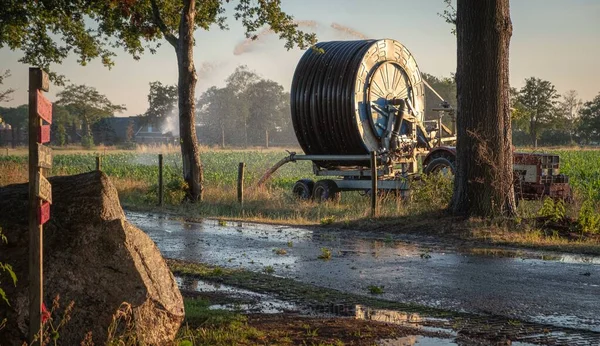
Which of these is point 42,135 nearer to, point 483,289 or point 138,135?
point 483,289

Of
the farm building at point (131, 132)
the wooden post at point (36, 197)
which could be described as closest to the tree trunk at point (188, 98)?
the wooden post at point (36, 197)

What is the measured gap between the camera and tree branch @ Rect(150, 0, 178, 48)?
28.0 m

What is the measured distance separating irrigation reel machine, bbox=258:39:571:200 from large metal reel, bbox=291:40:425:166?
1.1 inches

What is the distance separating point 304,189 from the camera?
2678cm

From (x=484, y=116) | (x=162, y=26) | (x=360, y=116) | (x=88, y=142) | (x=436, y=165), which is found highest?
(x=162, y=26)

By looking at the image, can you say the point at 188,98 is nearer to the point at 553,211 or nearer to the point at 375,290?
the point at 553,211

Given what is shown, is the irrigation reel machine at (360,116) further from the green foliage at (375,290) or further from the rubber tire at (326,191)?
the green foliage at (375,290)

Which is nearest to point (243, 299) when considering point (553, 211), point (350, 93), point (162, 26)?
point (553, 211)

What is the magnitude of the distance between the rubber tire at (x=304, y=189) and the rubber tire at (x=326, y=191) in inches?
10.4

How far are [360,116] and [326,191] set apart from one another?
2250 millimetres

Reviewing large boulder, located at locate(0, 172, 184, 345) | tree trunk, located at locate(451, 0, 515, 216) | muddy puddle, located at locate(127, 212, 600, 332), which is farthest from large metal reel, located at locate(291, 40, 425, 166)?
large boulder, located at locate(0, 172, 184, 345)

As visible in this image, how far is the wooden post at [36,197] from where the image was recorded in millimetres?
6219

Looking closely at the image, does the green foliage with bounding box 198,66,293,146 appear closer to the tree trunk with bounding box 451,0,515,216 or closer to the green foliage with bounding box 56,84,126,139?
the green foliage with bounding box 56,84,126,139

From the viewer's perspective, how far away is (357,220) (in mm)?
20031
